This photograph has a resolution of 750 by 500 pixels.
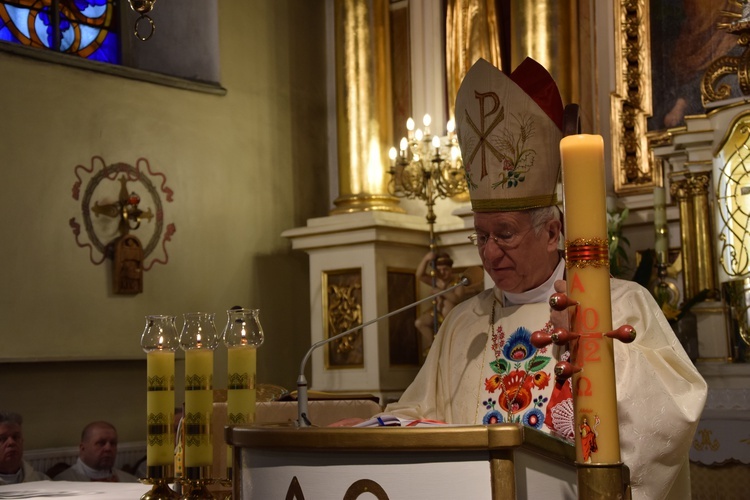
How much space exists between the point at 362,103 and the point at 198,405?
21.9ft

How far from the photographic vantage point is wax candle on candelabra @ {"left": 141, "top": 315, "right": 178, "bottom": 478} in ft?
8.64

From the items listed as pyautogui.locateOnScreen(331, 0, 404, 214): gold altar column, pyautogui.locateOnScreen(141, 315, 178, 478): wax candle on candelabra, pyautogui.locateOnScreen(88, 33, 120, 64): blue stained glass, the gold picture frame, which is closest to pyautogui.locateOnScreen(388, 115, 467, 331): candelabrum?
pyautogui.locateOnScreen(331, 0, 404, 214): gold altar column

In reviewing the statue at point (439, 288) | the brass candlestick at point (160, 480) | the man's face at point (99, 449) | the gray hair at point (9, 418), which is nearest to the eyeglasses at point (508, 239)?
the brass candlestick at point (160, 480)

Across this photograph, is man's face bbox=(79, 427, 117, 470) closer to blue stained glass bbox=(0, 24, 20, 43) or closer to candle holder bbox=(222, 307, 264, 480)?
blue stained glass bbox=(0, 24, 20, 43)

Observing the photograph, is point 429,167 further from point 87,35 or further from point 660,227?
point 87,35

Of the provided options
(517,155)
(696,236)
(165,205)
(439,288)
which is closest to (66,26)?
(165,205)

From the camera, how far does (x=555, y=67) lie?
780 cm

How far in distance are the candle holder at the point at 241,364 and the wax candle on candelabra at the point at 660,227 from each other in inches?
181

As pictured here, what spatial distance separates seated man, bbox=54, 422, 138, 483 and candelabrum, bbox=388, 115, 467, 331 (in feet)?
7.78

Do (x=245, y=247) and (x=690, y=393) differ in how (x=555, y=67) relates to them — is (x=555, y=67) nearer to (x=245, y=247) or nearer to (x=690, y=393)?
(x=245, y=247)

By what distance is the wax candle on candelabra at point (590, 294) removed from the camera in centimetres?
165

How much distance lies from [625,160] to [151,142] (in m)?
3.55

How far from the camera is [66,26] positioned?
8742mm

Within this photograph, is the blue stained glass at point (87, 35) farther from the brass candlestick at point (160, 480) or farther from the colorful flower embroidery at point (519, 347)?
the brass candlestick at point (160, 480)
